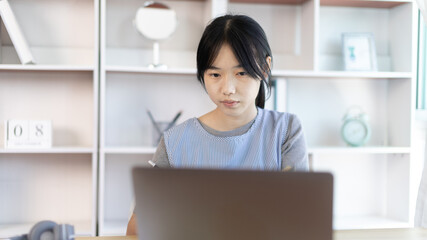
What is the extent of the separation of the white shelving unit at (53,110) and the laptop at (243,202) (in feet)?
6.23

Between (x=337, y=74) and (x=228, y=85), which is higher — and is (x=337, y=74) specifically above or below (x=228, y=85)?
above

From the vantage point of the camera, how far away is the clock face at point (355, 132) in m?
2.72

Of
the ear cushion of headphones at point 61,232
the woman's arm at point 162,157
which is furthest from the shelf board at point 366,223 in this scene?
the ear cushion of headphones at point 61,232

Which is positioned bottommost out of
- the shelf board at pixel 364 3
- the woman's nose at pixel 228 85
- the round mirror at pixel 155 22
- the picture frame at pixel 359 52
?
the woman's nose at pixel 228 85

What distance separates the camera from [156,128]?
2576 mm

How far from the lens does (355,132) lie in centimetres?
273

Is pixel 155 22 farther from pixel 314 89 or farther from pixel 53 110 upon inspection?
pixel 314 89

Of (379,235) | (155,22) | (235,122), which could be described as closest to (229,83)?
(235,122)

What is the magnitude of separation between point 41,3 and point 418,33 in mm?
2001

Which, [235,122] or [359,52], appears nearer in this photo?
[235,122]

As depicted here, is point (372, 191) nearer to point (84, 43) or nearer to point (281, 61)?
point (281, 61)

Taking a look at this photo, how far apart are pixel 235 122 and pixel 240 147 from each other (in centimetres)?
9

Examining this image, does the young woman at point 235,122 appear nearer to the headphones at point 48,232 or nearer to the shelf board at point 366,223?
the headphones at point 48,232

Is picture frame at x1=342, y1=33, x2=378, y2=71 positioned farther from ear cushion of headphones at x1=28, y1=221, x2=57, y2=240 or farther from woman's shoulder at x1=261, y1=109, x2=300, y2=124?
ear cushion of headphones at x1=28, y1=221, x2=57, y2=240
